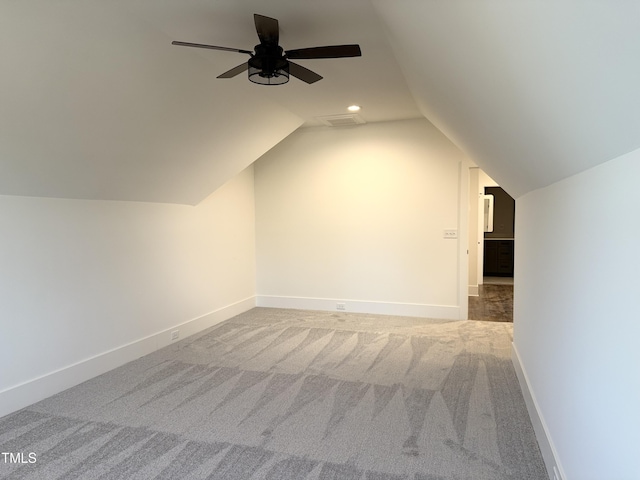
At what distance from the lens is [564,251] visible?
1853 mm

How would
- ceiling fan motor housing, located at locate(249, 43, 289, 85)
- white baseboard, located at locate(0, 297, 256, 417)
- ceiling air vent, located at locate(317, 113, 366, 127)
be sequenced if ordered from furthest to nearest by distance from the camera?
ceiling air vent, located at locate(317, 113, 366, 127), white baseboard, located at locate(0, 297, 256, 417), ceiling fan motor housing, located at locate(249, 43, 289, 85)

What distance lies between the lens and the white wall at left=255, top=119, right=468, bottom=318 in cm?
520

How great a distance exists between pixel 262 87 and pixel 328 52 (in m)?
1.34

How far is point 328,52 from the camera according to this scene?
7.83 feet

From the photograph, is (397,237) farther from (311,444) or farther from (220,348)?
(311,444)

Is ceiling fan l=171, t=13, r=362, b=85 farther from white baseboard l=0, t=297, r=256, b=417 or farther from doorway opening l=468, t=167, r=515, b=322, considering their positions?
doorway opening l=468, t=167, r=515, b=322

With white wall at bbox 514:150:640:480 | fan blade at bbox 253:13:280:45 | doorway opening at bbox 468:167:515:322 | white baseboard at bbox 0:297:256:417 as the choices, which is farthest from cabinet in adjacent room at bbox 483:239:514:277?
fan blade at bbox 253:13:280:45

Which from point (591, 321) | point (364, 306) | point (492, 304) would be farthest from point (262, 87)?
point (492, 304)

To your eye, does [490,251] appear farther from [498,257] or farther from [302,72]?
[302,72]

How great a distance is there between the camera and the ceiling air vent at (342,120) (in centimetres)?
488

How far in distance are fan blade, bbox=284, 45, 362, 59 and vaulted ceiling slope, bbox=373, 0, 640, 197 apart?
0.25m

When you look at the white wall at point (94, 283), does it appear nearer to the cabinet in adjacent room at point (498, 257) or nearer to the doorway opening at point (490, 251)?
the doorway opening at point (490, 251)

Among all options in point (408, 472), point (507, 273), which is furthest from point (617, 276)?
point (507, 273)

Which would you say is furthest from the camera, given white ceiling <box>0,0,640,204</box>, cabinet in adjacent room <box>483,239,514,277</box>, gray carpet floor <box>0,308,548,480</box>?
cabinet in adjacent room <box>483,239,514,277</box>
